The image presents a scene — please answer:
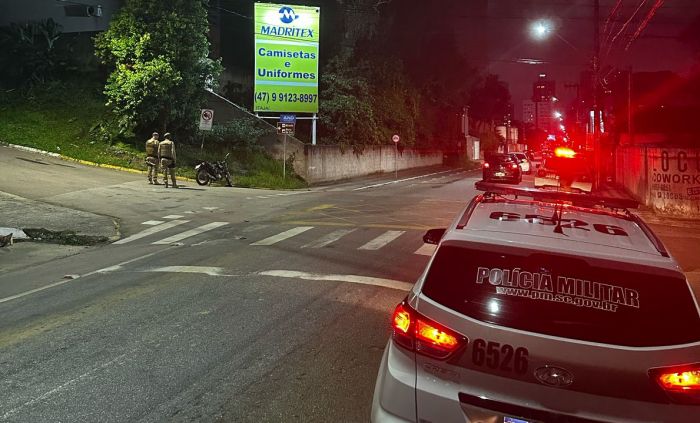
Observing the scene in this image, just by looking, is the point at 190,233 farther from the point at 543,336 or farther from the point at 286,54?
the point at 286,54

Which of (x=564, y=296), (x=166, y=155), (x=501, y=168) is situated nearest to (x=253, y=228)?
(x=166, y=155)

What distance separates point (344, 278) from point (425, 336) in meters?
5.64

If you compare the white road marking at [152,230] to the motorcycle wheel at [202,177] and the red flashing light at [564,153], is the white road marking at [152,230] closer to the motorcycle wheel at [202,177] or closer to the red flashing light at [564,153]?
the motorcycle wheel at [202,177]

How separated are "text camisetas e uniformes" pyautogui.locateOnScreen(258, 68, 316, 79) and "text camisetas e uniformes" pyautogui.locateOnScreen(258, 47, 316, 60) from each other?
29.7 inches

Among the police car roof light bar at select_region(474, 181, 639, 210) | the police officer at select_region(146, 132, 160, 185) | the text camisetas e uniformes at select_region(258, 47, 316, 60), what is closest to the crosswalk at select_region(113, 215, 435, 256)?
the police car roof light bar at select_region(474, 181, 639, 210)

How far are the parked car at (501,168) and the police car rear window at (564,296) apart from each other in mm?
27416

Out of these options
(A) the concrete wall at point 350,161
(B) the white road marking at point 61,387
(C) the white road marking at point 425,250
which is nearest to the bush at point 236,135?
(A) the concrete wall at point 350,161

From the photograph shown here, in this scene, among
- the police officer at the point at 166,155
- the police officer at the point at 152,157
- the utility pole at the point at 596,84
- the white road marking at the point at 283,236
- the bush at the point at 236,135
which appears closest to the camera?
the white road marking at the point at 283,236

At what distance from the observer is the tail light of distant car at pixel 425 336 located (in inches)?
113

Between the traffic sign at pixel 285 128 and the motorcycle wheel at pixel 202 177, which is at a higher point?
the traffic sign at pixel 285 128

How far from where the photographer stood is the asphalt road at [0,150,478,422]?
4461mm

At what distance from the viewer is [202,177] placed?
23656mm

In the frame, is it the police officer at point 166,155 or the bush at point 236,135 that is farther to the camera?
the bush at point 236,135

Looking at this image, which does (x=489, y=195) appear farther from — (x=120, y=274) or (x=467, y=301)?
(x=120, y=274)
